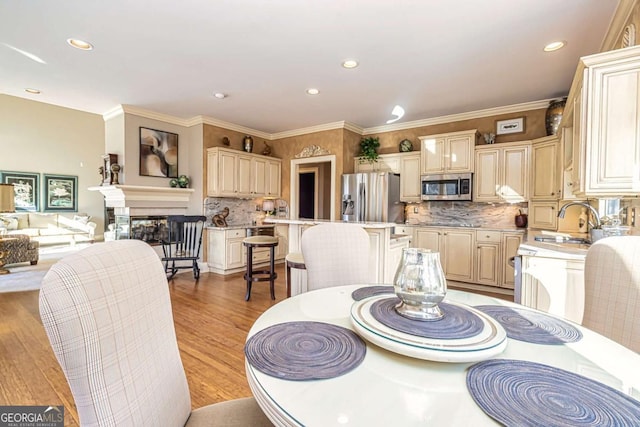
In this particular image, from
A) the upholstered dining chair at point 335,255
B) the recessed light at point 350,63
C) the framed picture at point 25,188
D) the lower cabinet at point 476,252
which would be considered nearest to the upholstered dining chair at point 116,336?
the upholstered dining chair at point 335,255

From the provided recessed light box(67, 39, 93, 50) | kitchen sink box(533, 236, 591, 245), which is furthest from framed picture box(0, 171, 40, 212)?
kitchen sink box(533, 236, 591, 245)

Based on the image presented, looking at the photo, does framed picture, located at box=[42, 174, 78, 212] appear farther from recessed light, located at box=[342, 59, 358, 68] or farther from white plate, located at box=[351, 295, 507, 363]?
white plate, located at box=[351, 295, 507, 363]

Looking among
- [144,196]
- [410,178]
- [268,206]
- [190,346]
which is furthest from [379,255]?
[144,196]

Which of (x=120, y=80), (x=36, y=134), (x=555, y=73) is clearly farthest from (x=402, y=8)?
(x=36, y=134)

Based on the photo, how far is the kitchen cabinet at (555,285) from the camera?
2.07 m

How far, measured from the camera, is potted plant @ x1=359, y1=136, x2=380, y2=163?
5312 mm

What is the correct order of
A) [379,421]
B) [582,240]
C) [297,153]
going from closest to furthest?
[379,421] < [582,240] < [297,153]

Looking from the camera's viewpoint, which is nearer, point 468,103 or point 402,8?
point 402,8

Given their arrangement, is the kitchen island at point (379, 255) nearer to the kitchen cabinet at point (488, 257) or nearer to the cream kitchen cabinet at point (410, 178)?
the kitchen cabinet at point (488, 257)

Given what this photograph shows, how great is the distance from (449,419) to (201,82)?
13.0 ft

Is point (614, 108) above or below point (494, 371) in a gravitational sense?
above

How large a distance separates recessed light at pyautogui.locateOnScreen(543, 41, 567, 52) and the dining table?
276 centimetres

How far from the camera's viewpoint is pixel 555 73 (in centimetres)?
329

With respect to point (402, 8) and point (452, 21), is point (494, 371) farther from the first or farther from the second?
point (452, 21)
